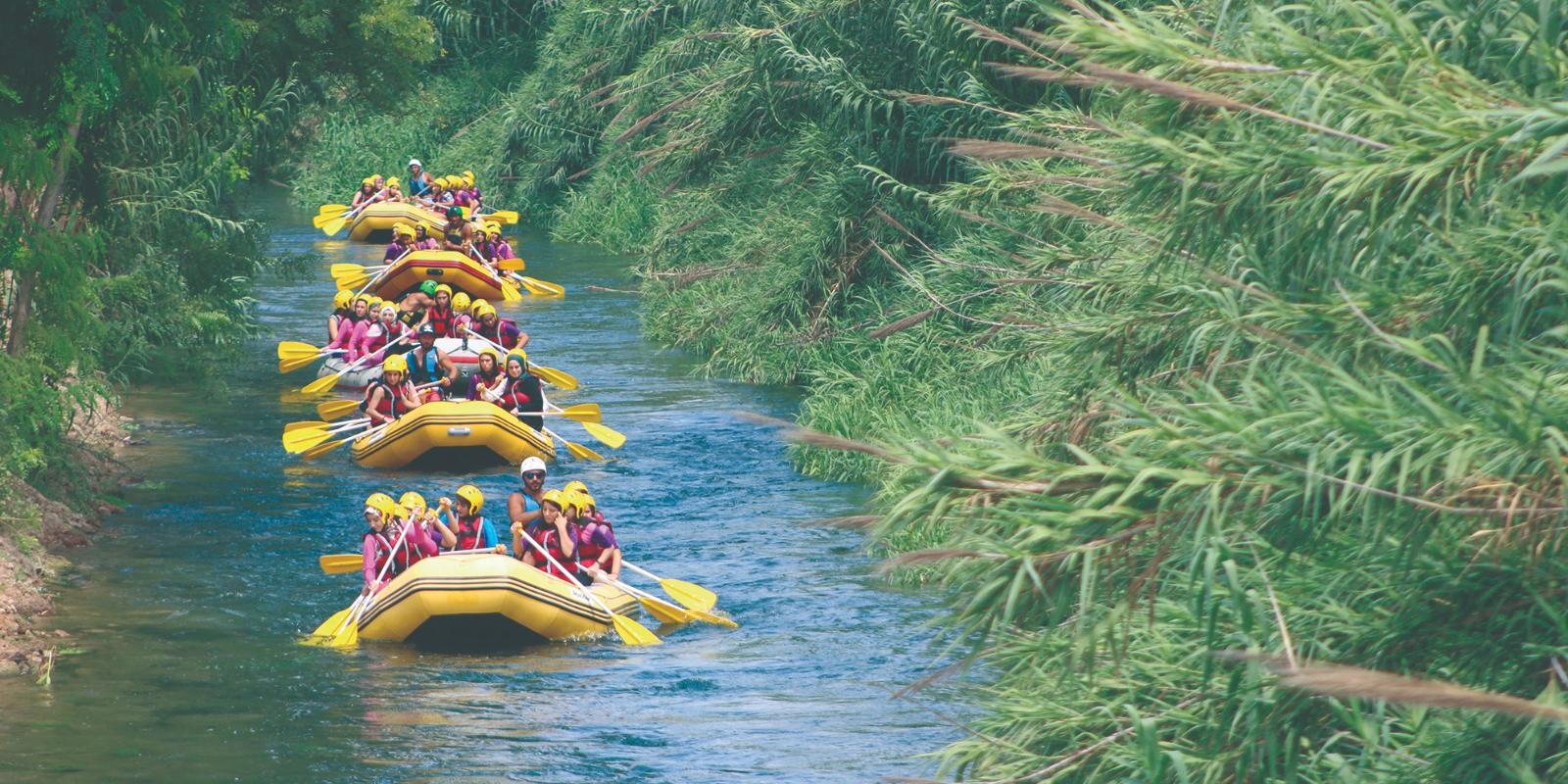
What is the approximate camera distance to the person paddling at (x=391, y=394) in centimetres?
1650

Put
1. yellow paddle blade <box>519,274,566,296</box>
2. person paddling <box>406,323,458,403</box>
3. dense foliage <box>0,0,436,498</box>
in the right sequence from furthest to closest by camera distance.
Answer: yellow paddle blade <box>519,274,566,296</box>
person paddling <box>406,323,458,403</box>
dense foliage <box>0,0,436,498</box>

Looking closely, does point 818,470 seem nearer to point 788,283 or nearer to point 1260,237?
point 788,283

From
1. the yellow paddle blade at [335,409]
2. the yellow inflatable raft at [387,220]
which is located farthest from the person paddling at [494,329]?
the yellow inflatable raft at [387,220]

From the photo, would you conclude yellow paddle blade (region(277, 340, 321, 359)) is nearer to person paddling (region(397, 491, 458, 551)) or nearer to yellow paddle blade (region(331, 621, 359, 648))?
person paddling (region(397, 491, 458, 551))

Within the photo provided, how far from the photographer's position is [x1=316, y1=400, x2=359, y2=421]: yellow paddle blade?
17.2 m

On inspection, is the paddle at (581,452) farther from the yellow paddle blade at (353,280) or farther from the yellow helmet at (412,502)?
the yellow paddle blade at (353,280)

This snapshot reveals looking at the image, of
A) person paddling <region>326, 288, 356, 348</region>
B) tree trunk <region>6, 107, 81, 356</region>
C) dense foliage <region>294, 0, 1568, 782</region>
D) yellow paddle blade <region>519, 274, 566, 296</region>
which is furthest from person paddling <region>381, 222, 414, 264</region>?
dense foliage <region>294, 0, 1568, 782</region>

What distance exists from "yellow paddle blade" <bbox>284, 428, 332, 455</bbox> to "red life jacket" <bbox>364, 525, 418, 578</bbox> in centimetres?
435

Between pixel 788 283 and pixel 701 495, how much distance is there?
5.07 meters

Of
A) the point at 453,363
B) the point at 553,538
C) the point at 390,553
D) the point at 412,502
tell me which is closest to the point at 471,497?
the point at 412,502

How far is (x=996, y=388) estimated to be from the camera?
14008mm

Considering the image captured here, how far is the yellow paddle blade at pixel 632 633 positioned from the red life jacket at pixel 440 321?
8402 mm

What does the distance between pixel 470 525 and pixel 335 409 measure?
18.7 feet

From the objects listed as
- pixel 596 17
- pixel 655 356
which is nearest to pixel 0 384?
pixel 655 356
